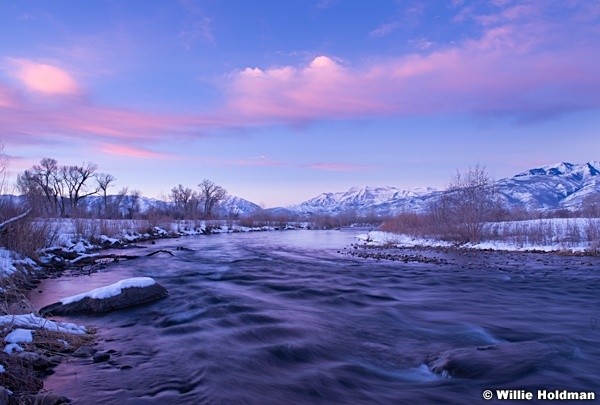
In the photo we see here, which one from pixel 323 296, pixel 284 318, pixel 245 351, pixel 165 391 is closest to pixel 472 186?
pixel 323 296

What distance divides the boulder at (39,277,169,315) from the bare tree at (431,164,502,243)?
33461 mm

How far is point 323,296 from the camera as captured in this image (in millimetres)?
15445

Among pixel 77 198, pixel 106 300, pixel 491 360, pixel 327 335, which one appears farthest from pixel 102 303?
pixel 77 198

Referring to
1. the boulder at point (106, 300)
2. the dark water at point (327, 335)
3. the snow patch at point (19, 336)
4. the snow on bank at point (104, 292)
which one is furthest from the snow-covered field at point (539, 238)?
the snow patch at point (19, 336)

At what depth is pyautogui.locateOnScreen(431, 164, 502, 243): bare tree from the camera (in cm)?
3762

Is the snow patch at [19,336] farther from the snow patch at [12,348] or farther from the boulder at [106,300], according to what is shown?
the boulder at [106,300]

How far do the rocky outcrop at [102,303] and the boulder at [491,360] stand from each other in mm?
10150

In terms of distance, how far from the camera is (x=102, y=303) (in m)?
12.0

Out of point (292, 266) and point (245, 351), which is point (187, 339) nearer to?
point (245, 351)

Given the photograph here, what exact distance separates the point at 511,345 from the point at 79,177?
11209 cm

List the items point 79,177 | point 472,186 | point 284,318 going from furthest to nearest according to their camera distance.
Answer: point 79,177, point 472,186, point 284,318

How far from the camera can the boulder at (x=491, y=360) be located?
285 inches

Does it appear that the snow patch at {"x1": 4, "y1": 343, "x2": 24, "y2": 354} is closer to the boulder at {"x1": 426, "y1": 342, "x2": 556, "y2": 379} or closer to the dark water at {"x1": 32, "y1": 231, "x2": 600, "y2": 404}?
the dark water at {"x1": 32, "y1": 231, "x2": 600, "y2": 404}

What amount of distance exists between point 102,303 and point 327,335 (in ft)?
25.2
